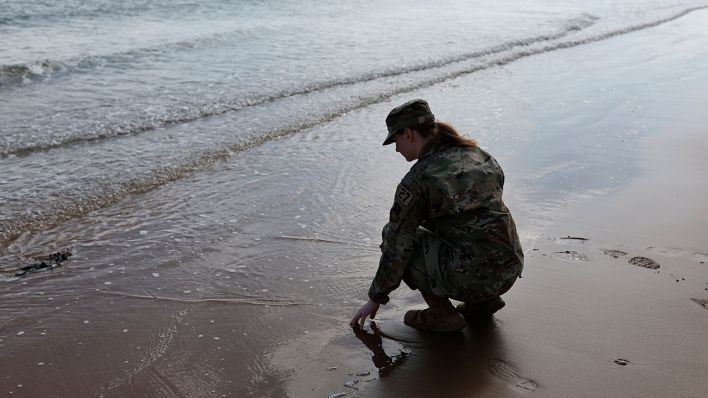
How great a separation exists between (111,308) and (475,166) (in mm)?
2223

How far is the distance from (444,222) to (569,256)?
149 centimetres

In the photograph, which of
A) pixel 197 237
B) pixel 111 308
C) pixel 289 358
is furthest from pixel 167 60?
pixel 289 358

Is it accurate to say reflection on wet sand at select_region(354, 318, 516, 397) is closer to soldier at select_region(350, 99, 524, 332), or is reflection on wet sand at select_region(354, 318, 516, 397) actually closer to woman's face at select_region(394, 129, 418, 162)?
soldier at select_region(350, 99, 524, 332)

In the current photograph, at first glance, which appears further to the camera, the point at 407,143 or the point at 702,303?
the point at 702,303

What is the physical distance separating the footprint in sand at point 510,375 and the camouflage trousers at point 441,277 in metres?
0.33

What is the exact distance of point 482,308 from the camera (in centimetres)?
389

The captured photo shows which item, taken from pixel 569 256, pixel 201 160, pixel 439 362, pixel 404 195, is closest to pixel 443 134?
pixel 404 195

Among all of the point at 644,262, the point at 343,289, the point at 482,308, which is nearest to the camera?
the point at 482,308

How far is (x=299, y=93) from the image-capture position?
34.5 ft

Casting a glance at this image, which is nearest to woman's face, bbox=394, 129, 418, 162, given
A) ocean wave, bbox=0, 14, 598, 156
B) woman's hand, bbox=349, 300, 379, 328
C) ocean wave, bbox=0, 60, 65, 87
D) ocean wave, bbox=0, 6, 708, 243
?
woman's hand, bbox=349, 300, 379, 328

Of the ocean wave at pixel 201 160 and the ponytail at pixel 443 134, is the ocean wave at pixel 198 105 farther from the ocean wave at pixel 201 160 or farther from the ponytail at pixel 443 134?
the ponytail at pixel 443 134

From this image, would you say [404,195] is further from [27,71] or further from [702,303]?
[27,71]

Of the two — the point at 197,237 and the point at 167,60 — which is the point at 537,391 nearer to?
the point at 197,237

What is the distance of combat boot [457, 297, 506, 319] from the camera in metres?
3.88
